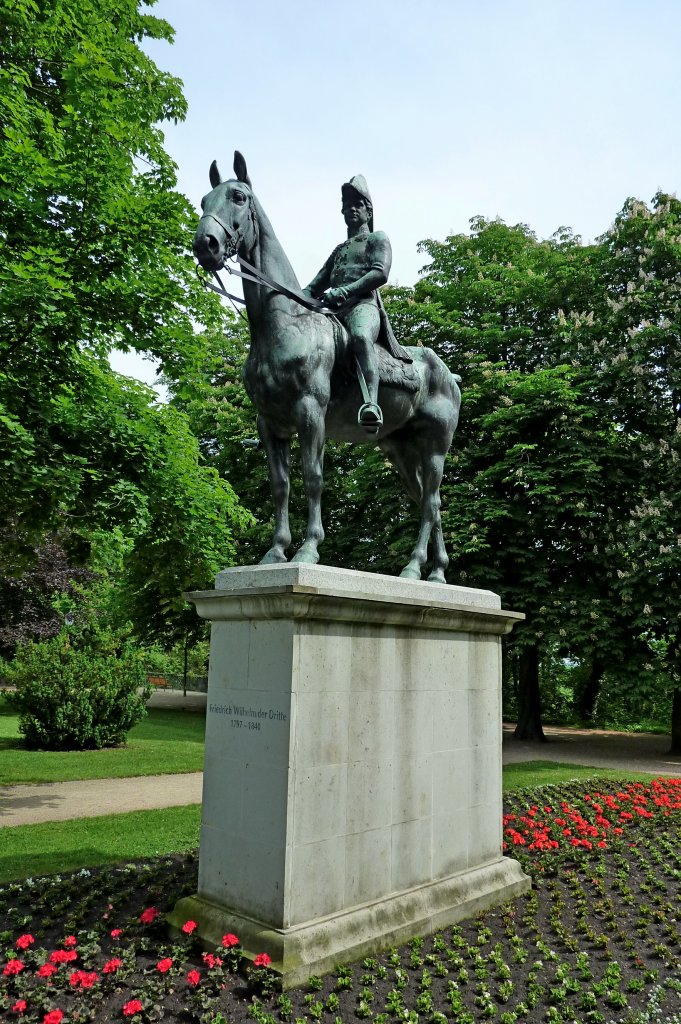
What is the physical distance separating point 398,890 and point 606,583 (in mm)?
15555

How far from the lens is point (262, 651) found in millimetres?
5254

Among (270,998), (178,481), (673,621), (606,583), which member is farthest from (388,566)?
(270,998)

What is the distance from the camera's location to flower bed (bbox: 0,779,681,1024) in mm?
4375

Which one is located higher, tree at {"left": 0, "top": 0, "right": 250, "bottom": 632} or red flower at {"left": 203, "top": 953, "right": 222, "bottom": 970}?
tree at {"left": 0, "top": 0, "right": 250, "bottom": 632}

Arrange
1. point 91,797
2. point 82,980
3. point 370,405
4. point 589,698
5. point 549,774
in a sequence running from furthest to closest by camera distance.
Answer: point 589,698
point 549,774
point 91,797
point 370,405
point 82,980

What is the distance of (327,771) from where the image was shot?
514cm

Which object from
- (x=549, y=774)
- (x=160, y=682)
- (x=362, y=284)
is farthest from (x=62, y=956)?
(x=160, y=682)

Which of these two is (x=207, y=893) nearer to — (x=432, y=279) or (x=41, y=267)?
(x=41, y=267)

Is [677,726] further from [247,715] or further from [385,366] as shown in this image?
[247,715]

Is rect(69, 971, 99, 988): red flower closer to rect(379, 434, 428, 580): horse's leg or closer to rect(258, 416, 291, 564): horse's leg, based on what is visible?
rect(258, 416, 291, 564): horse's leg

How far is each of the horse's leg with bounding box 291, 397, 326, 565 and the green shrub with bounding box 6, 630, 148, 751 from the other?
13.5m

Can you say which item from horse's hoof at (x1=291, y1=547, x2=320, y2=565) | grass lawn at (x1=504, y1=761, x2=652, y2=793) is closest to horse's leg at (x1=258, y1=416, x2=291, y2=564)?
horse's hoof at (x1=291, y1=547, x2=320, y2=565)

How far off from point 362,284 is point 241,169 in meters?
1.29

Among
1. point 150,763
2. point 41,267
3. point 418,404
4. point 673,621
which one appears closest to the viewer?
point 418,404
